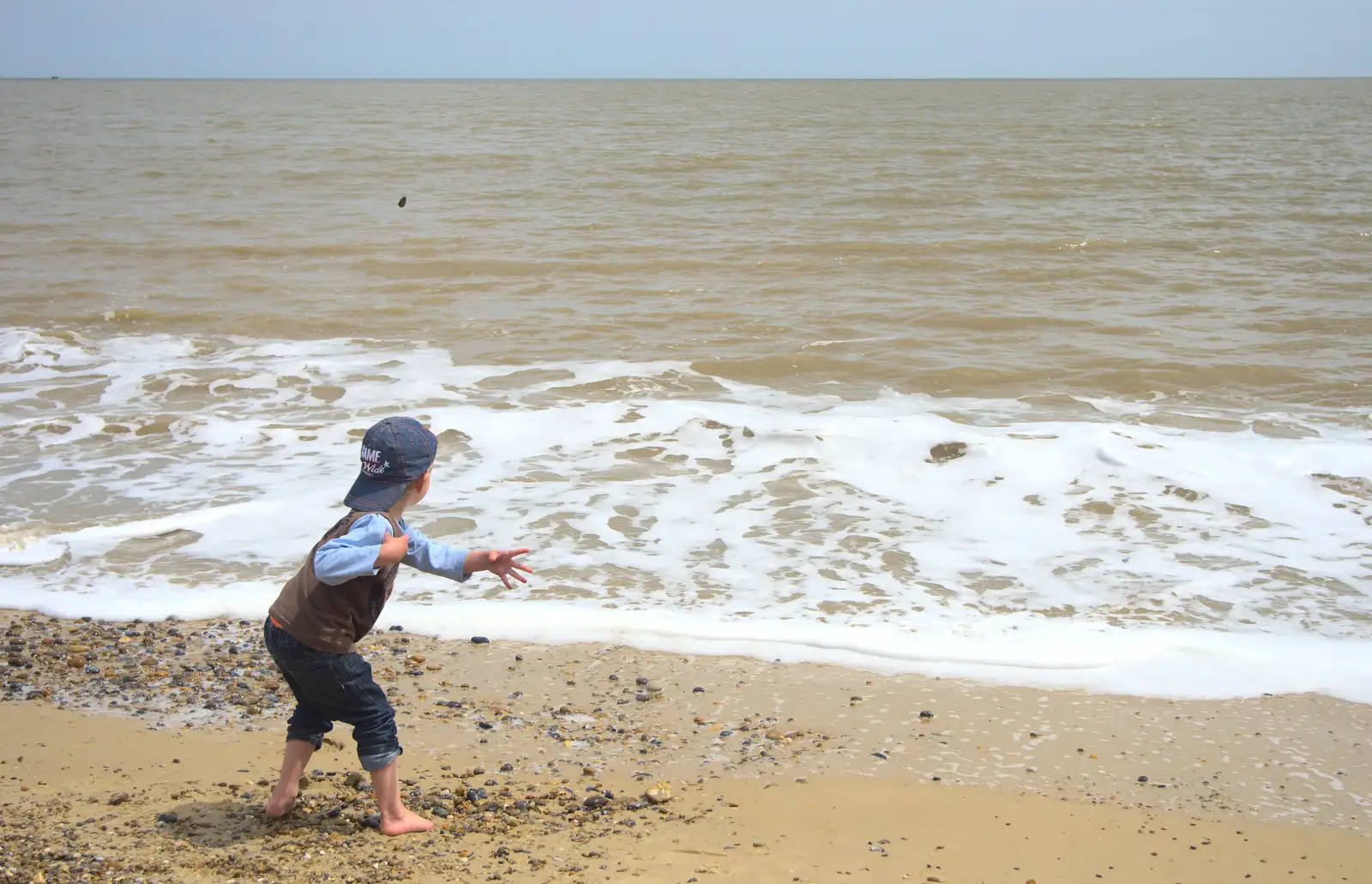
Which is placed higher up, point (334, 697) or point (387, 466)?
point (387, 466)

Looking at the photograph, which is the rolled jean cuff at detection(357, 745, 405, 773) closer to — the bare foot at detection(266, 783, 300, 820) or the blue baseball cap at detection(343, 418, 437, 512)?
the bare foot at detection(266, 783, 300, 820)

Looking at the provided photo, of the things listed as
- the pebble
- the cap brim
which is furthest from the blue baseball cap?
the pebble

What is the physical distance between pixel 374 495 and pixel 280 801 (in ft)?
2.76

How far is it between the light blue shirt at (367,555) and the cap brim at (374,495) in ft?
0.13

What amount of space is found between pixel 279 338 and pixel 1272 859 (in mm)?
9527

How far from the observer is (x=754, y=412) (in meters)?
8.23

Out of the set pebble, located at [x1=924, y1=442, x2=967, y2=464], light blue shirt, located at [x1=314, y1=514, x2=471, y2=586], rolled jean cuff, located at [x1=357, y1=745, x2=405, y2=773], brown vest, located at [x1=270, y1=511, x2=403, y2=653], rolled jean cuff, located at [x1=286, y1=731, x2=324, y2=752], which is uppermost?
pebble, located at [x1=924, y1=442, x2=967, y2=464]

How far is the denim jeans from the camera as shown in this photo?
2994 mm

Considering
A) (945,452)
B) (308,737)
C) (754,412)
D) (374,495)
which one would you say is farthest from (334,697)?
(754,412)

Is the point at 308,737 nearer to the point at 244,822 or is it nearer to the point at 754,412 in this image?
the point at 244,822

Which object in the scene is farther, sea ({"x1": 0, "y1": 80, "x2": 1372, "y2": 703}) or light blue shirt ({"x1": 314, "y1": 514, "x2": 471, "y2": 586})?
sea ({"x1": 0, "y1": 80, "x2": 1372, "y2": 703})

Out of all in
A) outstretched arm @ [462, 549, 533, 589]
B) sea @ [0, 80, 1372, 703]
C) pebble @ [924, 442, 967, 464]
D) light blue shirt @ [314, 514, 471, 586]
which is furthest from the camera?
pebble @ [924, 442, 967, 464]

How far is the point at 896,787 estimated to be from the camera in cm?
340

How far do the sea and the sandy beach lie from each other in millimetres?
317
